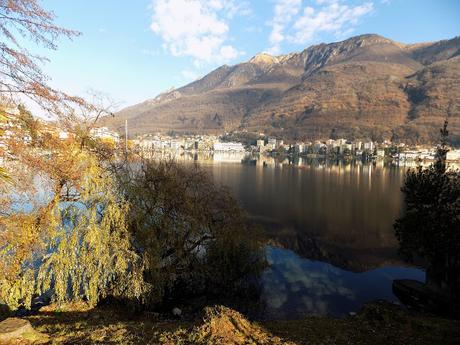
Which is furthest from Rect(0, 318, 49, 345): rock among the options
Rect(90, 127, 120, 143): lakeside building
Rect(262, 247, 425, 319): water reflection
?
Rect(262, 247, 425, 319): water reflection

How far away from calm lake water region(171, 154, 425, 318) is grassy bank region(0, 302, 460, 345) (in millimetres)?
5097

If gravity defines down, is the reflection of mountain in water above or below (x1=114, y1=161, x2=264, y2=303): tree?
below

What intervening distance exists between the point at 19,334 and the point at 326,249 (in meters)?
25.1

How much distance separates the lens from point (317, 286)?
20078 millimetres

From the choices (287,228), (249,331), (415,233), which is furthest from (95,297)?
(287,228)

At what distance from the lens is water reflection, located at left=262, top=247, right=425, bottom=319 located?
54.7 ft

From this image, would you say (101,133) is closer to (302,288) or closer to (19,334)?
(19,334)

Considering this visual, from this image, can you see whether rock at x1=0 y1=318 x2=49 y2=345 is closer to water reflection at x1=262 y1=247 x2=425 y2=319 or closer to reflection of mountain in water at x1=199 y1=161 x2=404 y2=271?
water reflection at x1=262 y1=247 x2=425 y2=319

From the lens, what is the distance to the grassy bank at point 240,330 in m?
8.41

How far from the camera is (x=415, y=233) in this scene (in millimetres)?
17438

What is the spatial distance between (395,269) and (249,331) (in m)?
19.3

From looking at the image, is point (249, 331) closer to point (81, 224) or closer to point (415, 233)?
point (81, 224)

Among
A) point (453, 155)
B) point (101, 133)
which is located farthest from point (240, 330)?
point (453, 155)

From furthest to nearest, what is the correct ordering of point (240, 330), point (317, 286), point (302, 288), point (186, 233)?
point (317, 286)
point (302, 288)
point (186, 233)
point (240, 330)
